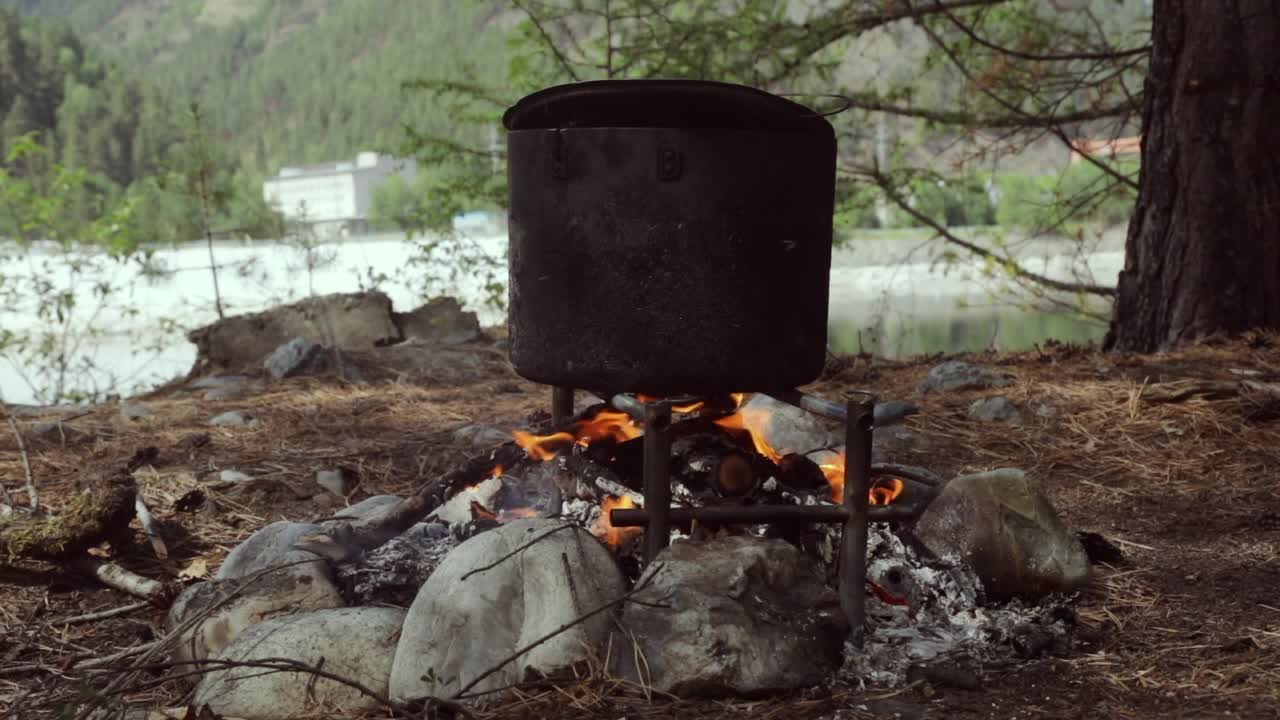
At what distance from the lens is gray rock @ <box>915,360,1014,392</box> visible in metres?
4.99

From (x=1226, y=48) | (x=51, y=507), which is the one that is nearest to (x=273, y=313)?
(x=51, y=507)

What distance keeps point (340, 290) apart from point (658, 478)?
64.0ft

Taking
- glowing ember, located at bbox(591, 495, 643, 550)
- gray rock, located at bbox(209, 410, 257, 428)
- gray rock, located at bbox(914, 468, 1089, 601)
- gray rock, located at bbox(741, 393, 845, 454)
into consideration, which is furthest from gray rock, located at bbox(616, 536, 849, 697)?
gray rock, located at bbox(209, 410, 257, 428)

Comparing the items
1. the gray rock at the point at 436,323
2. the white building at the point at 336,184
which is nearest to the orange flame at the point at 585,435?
the gray rock at the point at 436,323

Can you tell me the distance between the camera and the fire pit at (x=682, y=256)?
2.58 meters

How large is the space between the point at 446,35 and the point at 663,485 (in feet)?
346

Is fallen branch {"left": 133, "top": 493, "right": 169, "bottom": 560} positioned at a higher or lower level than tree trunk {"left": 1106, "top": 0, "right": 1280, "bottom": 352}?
lower

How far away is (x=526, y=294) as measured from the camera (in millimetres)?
2848

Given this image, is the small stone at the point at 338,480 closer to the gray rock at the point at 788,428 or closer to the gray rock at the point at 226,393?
the gray rock at the point at 788,428

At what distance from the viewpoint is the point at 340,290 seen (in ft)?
69.1

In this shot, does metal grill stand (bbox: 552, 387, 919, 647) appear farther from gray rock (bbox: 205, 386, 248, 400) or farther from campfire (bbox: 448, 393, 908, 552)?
gray rock (bbox: 205, 386, 248, 400)

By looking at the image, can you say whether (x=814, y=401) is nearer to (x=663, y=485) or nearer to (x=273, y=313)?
(x=663, y=485)

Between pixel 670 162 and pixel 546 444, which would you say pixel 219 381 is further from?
pixel 670 162

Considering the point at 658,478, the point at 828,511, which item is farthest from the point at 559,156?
the point at 828,511
